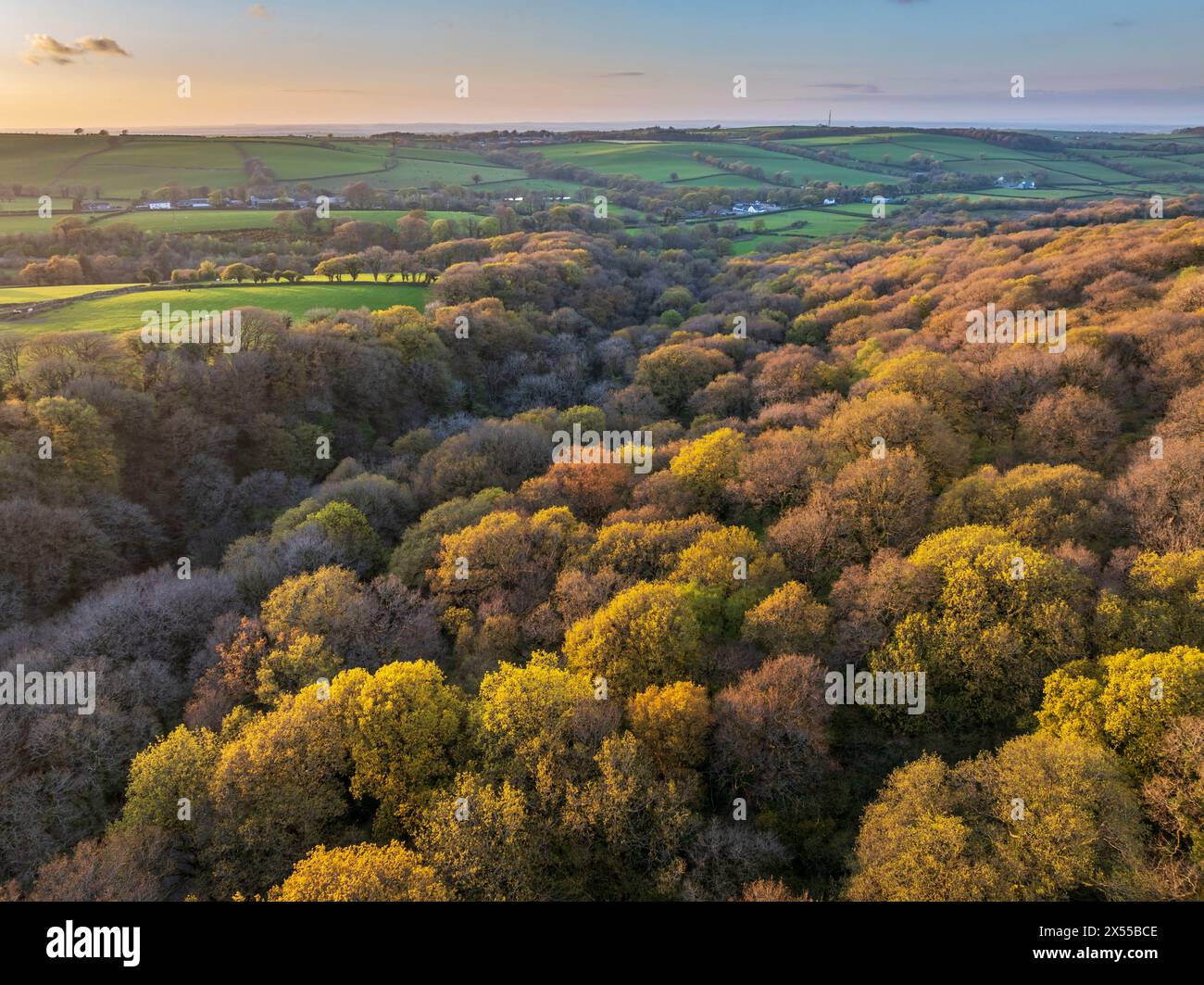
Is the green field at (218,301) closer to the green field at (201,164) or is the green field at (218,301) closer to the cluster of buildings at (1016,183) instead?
the green field at (201,164)

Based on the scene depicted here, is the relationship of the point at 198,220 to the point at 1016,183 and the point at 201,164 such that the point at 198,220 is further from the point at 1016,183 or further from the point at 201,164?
the point at 1016,183

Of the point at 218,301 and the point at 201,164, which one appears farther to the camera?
the point at 201,164

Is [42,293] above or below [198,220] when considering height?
below

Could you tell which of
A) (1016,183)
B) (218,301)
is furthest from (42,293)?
(1016,183)

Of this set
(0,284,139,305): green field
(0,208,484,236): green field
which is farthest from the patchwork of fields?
(0,284,139,305): green field

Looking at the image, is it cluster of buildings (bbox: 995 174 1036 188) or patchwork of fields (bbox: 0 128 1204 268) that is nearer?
patchwork of fields (bbox: 0 128 1204 268)

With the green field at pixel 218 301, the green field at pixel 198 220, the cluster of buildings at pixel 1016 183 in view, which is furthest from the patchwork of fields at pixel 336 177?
the green field at pixel 218 301

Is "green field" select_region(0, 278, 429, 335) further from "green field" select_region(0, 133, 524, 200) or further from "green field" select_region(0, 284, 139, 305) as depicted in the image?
"green field" select_region(0, 133, 524, 200)

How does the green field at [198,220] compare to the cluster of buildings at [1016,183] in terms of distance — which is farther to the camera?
the cluster of buildings at [1016,183]
